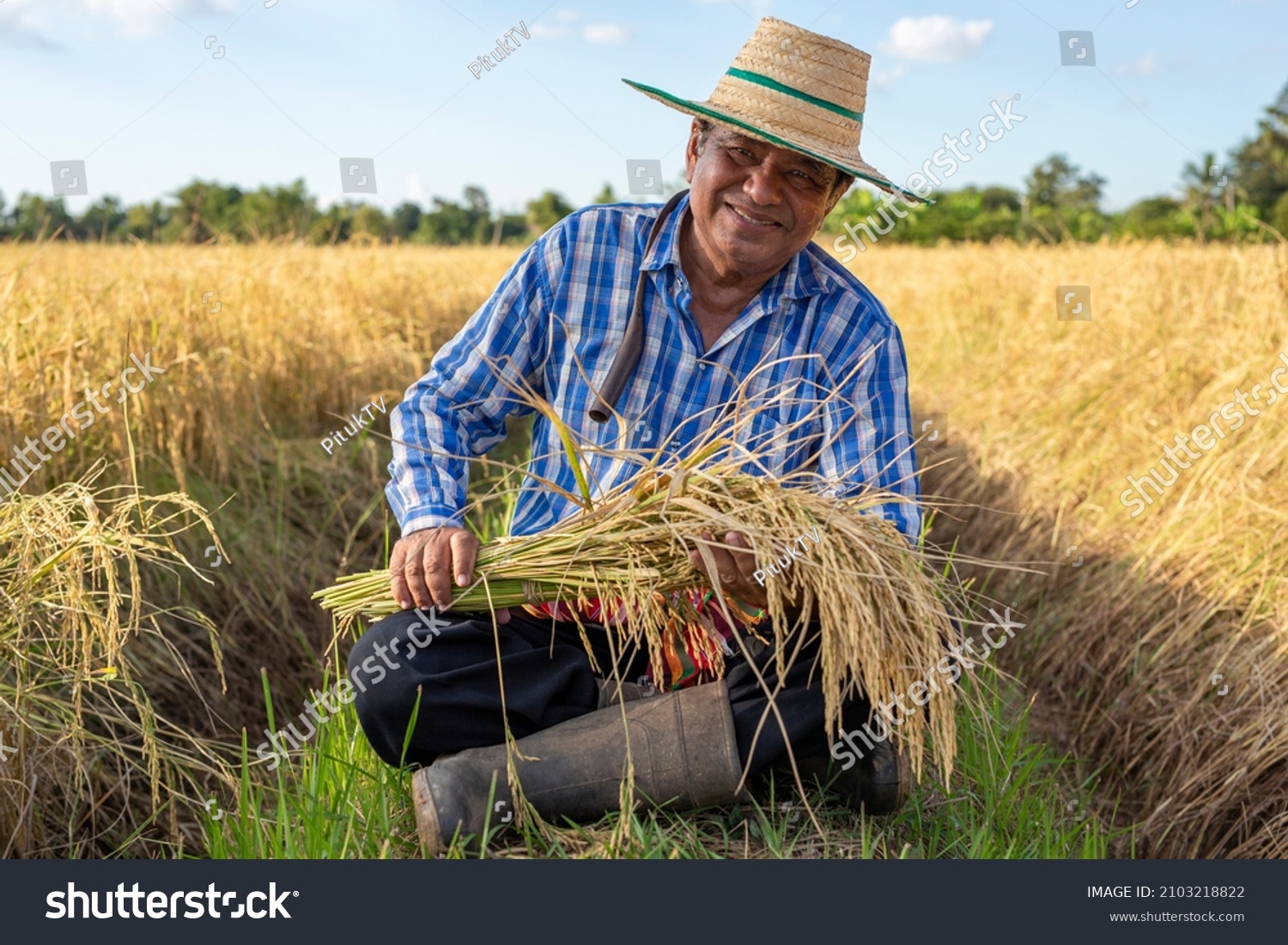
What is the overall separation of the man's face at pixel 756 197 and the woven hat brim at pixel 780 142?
3 centimetres

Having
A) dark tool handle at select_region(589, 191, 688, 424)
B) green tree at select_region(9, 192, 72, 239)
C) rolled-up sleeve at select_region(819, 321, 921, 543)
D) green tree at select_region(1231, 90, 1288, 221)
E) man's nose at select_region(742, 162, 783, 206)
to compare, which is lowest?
rolled-up sleeve at select_region(819, 321, 921, 543)

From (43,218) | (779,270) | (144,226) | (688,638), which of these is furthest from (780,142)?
(144,226)

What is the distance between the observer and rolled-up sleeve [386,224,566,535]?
6.89 ft

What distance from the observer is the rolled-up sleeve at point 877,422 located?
2209 millimetres

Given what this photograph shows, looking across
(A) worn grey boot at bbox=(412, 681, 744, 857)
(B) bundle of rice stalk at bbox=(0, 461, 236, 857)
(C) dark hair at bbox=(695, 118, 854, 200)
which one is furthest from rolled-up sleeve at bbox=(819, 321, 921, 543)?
(B) bundle of rice stalk at bbox=(0, 461, 236, 857)

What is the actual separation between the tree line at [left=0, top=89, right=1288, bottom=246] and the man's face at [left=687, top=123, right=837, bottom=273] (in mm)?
349

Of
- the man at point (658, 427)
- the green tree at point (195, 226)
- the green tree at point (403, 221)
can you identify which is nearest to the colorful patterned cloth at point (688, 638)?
the man at point (658, 427)

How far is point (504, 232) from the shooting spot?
2294 cm

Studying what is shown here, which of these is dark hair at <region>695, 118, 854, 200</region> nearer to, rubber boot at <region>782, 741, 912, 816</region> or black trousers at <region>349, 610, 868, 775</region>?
black trousers at <region>349, 610, 868, 775</region>

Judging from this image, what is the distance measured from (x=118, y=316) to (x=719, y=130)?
2.33m

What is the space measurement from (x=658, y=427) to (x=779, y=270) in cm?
40

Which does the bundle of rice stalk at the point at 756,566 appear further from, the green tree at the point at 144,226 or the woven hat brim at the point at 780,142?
the green tree at the point at 144,226

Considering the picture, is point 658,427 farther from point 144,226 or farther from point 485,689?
point 144,226

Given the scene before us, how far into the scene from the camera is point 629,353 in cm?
228
